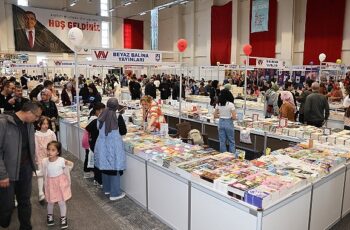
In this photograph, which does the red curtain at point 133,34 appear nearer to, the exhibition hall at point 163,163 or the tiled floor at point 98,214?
the exhibition hall at point 163,163

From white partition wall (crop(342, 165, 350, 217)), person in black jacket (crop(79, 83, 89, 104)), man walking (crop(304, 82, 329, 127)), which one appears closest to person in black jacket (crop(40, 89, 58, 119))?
person in black jacket (crop(79, 83, 89, 104))

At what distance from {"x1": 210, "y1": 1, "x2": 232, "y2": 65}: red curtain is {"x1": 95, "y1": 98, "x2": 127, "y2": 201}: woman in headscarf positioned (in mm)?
15844

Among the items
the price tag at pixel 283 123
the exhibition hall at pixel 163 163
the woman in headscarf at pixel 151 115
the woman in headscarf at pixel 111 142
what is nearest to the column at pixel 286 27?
the exhibition hall at pixel 163 163

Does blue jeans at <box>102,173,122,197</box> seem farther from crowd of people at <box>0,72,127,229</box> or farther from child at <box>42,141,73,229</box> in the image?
child at <box>42,141,73,229</box>

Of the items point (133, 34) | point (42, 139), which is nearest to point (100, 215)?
point (42, 139)

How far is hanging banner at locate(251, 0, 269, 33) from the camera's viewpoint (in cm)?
1634

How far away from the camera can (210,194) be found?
8.87ft

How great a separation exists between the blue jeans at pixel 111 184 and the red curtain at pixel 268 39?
14405 millimetres

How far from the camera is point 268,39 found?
54.2 feet

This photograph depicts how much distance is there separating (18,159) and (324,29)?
15.0 metres

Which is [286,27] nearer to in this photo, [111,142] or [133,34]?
[133,34]

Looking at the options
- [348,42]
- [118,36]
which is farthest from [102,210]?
[118,36]

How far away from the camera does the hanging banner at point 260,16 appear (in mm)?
16344

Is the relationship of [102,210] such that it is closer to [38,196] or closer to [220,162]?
[38,196]
